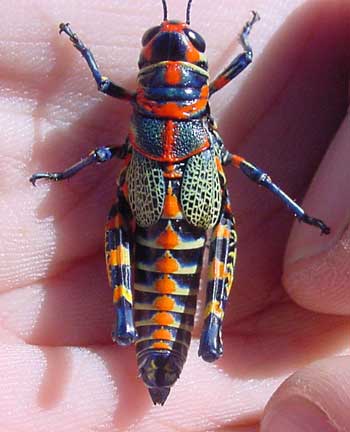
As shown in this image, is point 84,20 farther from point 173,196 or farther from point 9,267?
A: point 9,267

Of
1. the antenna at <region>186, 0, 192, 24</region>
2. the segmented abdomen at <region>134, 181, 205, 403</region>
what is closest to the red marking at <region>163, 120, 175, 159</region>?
the segmented abdomen at <region>134, 181, 205, 403</region>

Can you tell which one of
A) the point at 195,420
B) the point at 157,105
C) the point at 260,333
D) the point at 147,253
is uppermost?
the point at 157,105

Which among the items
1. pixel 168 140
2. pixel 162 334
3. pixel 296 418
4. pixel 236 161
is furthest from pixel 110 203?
pixel 296 418

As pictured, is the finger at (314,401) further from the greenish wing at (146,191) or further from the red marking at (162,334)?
the greenish wing at (146,191)

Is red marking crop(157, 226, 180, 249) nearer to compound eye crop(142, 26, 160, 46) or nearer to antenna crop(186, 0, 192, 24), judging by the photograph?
compound eye crop(142, 26, 160, 46)

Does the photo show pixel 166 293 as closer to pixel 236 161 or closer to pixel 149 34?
pixel 236 161

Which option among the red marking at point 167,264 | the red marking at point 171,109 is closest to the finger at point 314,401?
the red marking at point 167,264

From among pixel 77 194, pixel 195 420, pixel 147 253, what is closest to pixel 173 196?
pixel 147 253
